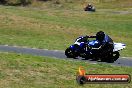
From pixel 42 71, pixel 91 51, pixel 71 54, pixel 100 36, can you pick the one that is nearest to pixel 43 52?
pixel 71 54

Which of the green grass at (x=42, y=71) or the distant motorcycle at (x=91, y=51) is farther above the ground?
the green grass at (x=42, y=71)

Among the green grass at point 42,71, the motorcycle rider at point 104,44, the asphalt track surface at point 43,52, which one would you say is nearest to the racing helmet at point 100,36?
the motorcycle rider at point 104,44

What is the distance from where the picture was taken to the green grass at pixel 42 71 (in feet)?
52.1

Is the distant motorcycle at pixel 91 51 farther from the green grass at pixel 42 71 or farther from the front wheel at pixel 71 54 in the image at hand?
the green grass at pixel 42 71

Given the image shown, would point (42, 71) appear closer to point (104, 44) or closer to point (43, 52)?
point (104, 44)

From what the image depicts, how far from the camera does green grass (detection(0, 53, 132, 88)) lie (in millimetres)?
15883

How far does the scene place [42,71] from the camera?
17.9 meters

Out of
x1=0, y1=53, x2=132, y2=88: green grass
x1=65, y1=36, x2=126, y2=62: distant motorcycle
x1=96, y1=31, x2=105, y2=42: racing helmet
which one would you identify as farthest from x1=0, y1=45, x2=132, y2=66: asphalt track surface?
x1=0, y1=53, x2=132, y2=88: green grass

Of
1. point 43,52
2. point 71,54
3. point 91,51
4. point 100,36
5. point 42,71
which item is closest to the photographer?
point 42,71

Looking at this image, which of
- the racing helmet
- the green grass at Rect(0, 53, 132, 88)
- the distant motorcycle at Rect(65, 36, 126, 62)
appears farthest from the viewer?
the distant motorcycle at Rect(65, 36, 126, 62)

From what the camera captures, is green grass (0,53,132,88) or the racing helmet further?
the racing helmet

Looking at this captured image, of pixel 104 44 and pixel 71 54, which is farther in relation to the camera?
pixel 71 54

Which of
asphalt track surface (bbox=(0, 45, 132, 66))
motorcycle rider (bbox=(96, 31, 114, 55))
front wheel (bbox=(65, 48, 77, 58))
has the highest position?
motorcycle rider (bbox=(96, 31, 114, 55))

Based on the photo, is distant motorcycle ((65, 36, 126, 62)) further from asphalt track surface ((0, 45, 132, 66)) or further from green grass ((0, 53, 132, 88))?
green grass ((0, 53, 132, 88))
